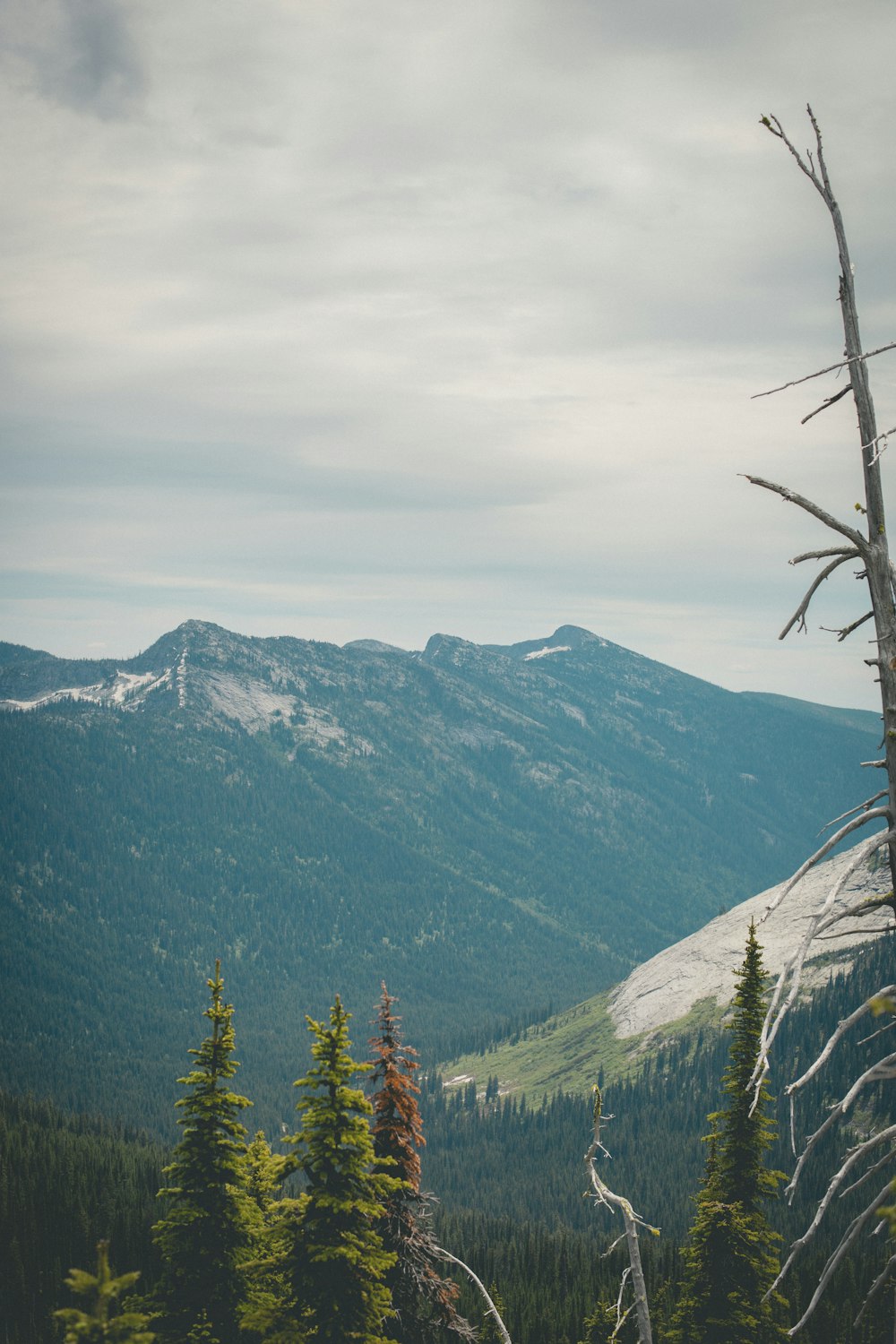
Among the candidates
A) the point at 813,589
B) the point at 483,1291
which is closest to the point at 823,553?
the point at 813,589

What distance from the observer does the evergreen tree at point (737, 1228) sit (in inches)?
1470

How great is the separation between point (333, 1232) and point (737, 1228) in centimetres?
1883

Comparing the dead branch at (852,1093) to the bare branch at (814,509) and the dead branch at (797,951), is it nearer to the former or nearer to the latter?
the dead branch at (797,951)

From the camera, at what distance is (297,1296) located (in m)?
26.8

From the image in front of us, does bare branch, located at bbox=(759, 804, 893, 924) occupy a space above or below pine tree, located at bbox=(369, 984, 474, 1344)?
above

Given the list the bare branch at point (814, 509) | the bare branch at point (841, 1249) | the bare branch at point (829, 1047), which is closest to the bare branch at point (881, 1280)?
the bare branch at point (841, 1249)

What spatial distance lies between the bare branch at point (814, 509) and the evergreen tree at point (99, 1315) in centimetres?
1412

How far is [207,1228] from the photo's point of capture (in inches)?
1168

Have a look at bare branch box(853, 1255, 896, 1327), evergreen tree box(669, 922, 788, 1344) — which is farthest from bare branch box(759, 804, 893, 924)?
evergreen tree box(669, 922, 788, 1344)

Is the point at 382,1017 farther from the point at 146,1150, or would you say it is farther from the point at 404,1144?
the point at 146,1150

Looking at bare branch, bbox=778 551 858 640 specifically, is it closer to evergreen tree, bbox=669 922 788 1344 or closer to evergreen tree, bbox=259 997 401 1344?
evergreen tree, bbox=259 997 401 1344

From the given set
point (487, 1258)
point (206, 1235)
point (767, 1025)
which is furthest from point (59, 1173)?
Answer: point (767, 1025)

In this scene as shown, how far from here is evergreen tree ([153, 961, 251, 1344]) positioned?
29.4m

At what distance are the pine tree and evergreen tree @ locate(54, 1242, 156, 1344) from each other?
13709 millimetres
